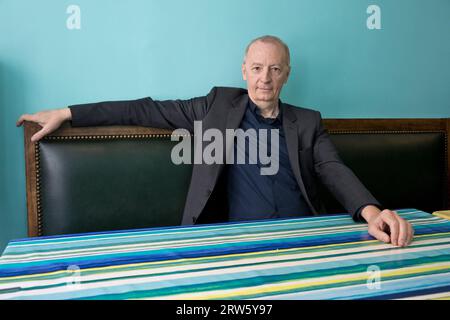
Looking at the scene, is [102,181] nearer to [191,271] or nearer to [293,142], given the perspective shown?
[293,142]

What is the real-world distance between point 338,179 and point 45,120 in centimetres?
104

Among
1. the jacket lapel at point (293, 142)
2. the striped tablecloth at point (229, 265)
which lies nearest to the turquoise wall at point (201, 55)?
the jacket lapel at point (293, 142)

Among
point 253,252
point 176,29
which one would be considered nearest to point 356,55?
point 176,29

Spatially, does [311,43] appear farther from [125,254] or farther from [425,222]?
[125,254]

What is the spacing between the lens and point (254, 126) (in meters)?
1.62

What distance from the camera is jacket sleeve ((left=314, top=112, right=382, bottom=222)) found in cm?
120

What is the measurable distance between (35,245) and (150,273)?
36 centimetres

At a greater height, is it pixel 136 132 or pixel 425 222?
pixel 136 132

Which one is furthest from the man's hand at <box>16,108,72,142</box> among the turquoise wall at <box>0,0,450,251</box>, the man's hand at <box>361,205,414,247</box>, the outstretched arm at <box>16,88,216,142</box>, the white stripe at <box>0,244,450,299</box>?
the man's hand at <box>361,205,414,247</box>

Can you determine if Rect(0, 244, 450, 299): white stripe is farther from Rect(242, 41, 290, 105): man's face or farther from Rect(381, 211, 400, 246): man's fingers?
Rect(242, 41, 290, 105): man's face

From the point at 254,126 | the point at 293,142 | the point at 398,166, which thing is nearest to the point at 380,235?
the point at 293,142

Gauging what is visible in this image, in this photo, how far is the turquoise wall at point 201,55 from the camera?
1.56 m

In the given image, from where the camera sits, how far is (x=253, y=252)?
2.88ft

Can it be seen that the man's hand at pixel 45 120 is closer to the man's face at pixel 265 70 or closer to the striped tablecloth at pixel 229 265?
the striped tablecloth at pixel 229 265
